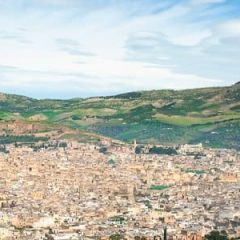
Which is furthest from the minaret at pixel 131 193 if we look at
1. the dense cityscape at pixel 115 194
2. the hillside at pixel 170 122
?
the hillside at pixel 170 122

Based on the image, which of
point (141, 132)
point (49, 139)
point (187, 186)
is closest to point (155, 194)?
point (187, 186)

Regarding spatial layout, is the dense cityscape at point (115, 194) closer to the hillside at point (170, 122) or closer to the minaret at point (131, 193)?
the minaret at point (131, 193)

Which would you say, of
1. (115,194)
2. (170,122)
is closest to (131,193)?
(115,194)

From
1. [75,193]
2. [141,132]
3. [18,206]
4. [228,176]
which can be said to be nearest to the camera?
[18,206]

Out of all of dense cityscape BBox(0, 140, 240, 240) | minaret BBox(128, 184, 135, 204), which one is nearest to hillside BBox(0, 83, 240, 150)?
dense cityscape BBox(0, 140, 240, 240)

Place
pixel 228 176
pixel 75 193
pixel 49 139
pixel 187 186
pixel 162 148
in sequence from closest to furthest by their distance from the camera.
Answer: pixel 75 193, pixel 187 186, pixel 228 176, pixel 162 148, pixel 49 139

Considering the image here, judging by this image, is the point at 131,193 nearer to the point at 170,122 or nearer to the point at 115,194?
the point at 115,194

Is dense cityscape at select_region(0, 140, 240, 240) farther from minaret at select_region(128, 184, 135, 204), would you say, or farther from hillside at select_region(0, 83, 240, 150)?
hillside at select_region(0, 83, 240, 150)

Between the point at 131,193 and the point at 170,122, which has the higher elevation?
the point at 170,122

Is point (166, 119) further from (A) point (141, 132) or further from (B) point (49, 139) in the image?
(B) point (49, 139)

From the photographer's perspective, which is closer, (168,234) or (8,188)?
(168,234)
